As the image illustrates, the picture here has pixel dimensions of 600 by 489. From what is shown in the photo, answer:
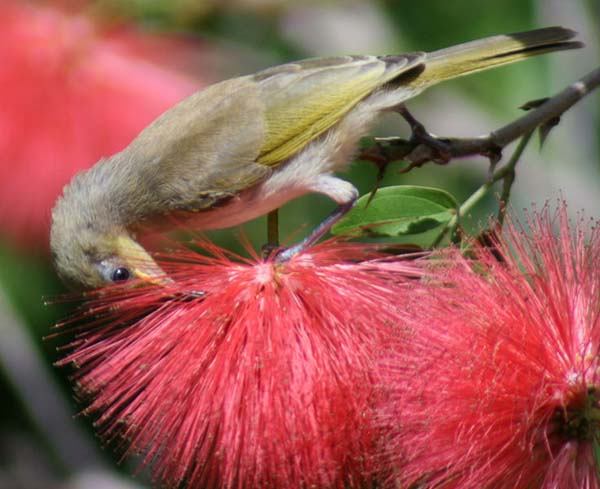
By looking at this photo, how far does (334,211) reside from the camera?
11.6 ft

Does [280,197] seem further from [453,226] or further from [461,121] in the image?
[461,121]

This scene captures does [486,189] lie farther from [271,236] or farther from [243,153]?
[243,153]

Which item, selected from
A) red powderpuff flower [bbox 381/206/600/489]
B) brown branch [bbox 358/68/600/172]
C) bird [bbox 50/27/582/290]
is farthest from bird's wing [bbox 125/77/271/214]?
red powderpuff flower [bbox 381/206/600/489]

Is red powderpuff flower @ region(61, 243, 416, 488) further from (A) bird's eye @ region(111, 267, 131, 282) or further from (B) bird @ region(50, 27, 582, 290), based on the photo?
(B) bird @ region(50, 27, 582, 290)

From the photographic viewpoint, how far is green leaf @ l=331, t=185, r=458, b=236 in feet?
10.6

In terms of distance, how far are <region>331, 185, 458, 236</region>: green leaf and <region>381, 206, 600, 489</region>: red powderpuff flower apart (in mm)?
501

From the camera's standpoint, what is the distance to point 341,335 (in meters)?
2.82

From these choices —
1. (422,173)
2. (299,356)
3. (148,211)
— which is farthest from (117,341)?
(422,173)

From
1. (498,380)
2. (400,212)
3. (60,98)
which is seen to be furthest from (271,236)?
(60,98)

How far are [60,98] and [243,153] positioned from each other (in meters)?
1.31

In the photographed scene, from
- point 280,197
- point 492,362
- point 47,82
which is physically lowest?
point 492,362

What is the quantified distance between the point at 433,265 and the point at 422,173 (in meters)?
3.43

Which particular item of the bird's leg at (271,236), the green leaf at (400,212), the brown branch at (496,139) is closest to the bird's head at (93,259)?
the bird's leg at (271,236)

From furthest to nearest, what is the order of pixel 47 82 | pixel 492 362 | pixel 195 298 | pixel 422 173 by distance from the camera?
1. pixel 422 173
2. pixel 47 82
3. pixel 195 298
4. pixel 492 362
